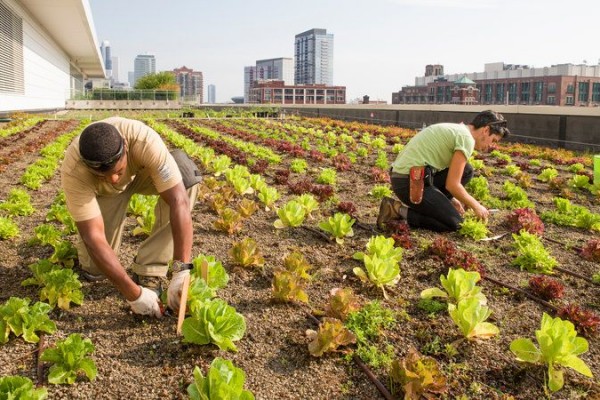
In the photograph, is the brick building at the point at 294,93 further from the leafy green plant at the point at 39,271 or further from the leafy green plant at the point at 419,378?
the leafy green plant at the point at 419,378

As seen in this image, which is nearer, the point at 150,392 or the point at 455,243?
the point at 150,392

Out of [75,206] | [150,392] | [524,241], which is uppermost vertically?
[75,206]

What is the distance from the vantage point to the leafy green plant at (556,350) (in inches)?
125

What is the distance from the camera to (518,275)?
5.12 m

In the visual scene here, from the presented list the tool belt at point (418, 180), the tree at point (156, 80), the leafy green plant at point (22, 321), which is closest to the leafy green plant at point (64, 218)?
the leafy green plant at point (22, 321)

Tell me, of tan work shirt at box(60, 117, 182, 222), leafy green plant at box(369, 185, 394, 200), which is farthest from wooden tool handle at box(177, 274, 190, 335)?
leafy green plant at box(369, 185, 394, 200)

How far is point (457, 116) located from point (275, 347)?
19.7 metres

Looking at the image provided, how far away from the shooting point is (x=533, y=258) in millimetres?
5184

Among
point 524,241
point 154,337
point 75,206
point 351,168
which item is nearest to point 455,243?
point 524,241

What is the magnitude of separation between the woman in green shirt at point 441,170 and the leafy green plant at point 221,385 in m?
3.82

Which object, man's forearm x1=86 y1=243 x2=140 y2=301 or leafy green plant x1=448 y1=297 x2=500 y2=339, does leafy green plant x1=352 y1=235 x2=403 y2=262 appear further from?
man's forearm x1=86 y1=243 x2=140 y2=301

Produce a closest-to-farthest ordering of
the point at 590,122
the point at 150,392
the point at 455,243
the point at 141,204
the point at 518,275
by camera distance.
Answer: the point at 150,392, the point at 518,275, the point at 455,243, the point at 141,204, the point at 590,122

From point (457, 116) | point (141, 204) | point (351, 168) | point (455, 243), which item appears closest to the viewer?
point (455, 243)

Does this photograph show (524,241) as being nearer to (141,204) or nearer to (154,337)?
(154,337)
